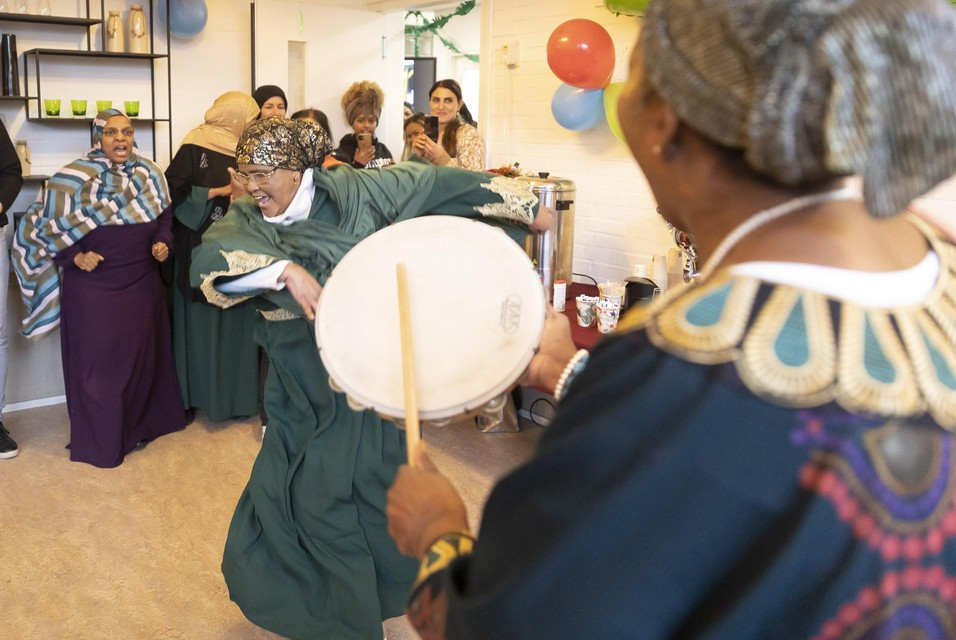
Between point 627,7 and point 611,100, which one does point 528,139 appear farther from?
point 627,7

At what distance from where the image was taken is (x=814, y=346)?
70 centimetres

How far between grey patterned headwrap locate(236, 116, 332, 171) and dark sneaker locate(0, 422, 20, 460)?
239 centimetres

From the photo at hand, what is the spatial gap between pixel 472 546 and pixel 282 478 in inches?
70.4

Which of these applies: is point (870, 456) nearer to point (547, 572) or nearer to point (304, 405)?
point (547, 572)

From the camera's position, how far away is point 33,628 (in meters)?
2.81

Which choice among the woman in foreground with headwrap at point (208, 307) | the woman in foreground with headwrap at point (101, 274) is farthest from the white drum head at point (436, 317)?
the woman in foreground with headwrap at point (208, 307)

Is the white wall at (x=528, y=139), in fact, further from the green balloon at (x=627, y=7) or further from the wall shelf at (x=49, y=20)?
the green balloon at (x=627, y=7)

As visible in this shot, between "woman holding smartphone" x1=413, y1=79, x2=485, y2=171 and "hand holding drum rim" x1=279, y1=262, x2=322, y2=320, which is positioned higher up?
"woman holding smartphone" x1=413, y1=79, x2=485, y2=171

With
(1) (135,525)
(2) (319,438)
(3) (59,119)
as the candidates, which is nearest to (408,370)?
(2) (319,438)

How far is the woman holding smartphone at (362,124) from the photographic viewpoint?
17.7 feet

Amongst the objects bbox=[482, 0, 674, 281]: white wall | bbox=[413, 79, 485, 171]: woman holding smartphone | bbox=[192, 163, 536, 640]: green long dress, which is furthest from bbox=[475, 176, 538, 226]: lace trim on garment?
bbox=[413, 79, 485, 171]: woman holding smartphone

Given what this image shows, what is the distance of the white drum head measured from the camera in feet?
4.41

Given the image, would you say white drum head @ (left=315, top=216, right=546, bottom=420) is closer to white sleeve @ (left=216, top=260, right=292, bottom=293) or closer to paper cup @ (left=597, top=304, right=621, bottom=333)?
Answer: white sleeve @ (left=216, top=260, right=292, bottom=293)

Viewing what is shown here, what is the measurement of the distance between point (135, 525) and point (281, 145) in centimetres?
178
